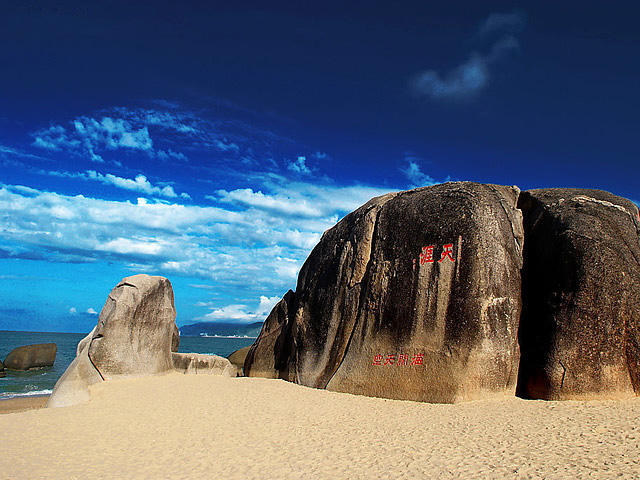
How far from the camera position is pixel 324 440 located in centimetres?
748

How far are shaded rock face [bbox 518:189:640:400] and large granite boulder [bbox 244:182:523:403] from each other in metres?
0.49

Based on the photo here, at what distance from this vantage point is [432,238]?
1132 centimetres

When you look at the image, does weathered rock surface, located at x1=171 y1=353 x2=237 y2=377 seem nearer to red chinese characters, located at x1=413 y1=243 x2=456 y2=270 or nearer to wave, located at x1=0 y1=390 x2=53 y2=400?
wave, located at x1=0 y1=390 x2=53 y2=400

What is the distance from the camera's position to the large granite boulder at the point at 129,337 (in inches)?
561

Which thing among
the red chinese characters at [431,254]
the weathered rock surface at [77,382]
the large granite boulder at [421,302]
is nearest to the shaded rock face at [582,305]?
the large granite boulder at [421,302]

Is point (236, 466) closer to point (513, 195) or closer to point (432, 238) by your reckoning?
point (432, 238)

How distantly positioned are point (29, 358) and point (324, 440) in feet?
100

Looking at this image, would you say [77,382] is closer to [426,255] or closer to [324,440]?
[324,440]

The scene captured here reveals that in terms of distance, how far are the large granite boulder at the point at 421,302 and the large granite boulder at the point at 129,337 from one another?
5.00m

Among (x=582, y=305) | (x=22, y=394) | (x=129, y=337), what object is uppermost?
(x=582, y=305)

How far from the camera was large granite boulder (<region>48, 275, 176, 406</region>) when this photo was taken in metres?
14.3

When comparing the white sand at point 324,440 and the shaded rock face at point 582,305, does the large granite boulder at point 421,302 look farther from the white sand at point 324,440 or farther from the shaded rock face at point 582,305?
the white sand at point 324,440

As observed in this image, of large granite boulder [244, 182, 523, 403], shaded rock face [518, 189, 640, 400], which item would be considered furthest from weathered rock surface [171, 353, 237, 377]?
shaded rock face [518, 189, 640, 400]

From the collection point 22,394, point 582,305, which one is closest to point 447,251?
point 582,305
